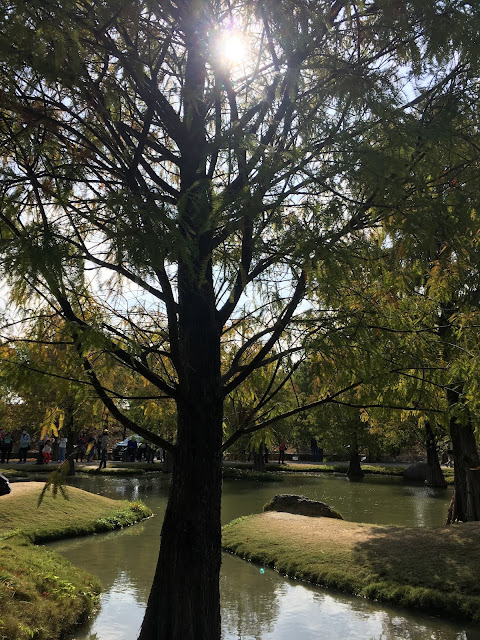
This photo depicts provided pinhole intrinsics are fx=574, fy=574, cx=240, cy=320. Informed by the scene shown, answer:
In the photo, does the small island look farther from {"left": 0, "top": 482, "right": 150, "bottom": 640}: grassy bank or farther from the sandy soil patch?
{"left": 0, "top": 482, "right": 150, "bottom": 640}: grassy bank

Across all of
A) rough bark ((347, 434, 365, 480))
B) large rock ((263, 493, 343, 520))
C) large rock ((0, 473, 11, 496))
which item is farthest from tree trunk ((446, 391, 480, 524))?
rough bark ((347, 434, 365, 480))

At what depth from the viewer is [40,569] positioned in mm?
7621

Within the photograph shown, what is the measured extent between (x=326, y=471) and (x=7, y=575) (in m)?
28.2

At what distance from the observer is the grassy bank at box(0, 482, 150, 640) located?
594 cm

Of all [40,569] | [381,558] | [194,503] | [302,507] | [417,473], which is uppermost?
[194,503]

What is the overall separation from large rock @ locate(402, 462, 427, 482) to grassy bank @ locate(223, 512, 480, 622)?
56.0ft

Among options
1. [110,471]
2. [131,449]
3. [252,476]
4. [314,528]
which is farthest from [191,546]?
[131,449]

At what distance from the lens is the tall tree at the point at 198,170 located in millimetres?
3578

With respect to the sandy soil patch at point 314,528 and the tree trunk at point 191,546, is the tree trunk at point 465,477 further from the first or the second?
the tree trunk at point 191,546

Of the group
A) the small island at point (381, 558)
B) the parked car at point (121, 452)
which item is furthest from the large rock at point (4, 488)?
the parked car at point (121, 452)

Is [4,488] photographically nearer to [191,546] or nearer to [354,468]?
[191,546]

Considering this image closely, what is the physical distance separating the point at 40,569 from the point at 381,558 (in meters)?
5.41

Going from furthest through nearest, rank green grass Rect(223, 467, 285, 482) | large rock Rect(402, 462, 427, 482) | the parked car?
the parked car → large rock Rect(402, 462, 427, 482) → green grass Rect(223, 467, 285, 482)

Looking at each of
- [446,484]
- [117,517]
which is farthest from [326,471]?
[117,517]
